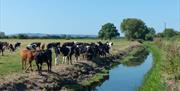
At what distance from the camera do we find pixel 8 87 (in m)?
20.9

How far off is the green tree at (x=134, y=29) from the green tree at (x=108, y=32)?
5.54 metres

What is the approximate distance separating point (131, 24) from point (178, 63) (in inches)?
5140

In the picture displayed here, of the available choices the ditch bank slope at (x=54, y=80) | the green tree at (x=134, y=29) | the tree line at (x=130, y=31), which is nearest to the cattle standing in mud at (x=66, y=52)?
the ditch bank slope at (x=54, y=80)

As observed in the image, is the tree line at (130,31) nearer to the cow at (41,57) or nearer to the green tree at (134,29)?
the green tree at (134,29)

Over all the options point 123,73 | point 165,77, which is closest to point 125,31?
point 123,73

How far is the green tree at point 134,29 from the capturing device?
154375 millimetres

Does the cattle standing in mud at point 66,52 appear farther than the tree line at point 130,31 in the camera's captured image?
No

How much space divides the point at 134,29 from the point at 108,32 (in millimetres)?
12551

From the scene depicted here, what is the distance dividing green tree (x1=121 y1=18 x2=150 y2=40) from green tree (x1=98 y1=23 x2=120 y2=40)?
5544 millimetres

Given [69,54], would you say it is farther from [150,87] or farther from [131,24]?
[131,24]

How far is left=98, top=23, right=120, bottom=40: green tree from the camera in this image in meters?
149

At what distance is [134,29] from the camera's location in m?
156

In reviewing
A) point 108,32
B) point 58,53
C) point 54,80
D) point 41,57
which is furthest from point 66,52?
point 108,32

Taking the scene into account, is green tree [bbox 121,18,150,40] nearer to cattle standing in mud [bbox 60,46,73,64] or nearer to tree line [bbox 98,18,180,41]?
tree line [bbox 98,18,180,41]
